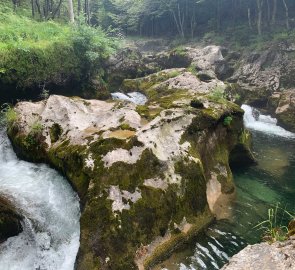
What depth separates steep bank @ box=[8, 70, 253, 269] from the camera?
835 cm

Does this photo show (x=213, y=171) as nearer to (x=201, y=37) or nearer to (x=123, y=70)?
(x=123, y=70)

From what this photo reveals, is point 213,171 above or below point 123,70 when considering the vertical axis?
below

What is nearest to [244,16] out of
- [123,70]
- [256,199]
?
[123,70]

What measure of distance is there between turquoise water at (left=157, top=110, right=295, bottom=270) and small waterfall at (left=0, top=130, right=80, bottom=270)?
8.10 feet

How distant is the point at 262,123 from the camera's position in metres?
23.9

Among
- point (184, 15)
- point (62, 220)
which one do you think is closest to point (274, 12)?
point (184, 15)

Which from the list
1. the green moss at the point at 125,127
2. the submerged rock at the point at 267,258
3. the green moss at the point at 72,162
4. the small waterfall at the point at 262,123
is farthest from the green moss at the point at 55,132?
the small waterfall at the point at 262,123

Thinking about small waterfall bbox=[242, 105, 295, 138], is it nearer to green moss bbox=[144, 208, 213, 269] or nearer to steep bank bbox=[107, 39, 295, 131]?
steep bank bbox=[107, 39, 295, 131]

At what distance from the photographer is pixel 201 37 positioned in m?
46.6

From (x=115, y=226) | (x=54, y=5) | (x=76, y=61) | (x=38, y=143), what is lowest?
(x=115, y=226)

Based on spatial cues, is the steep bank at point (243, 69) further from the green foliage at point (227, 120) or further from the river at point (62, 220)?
the river at point (62, 220)

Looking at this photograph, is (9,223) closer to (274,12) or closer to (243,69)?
(243,69)

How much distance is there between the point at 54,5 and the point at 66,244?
3332 centimetres

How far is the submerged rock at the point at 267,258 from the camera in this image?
18.7 ft
